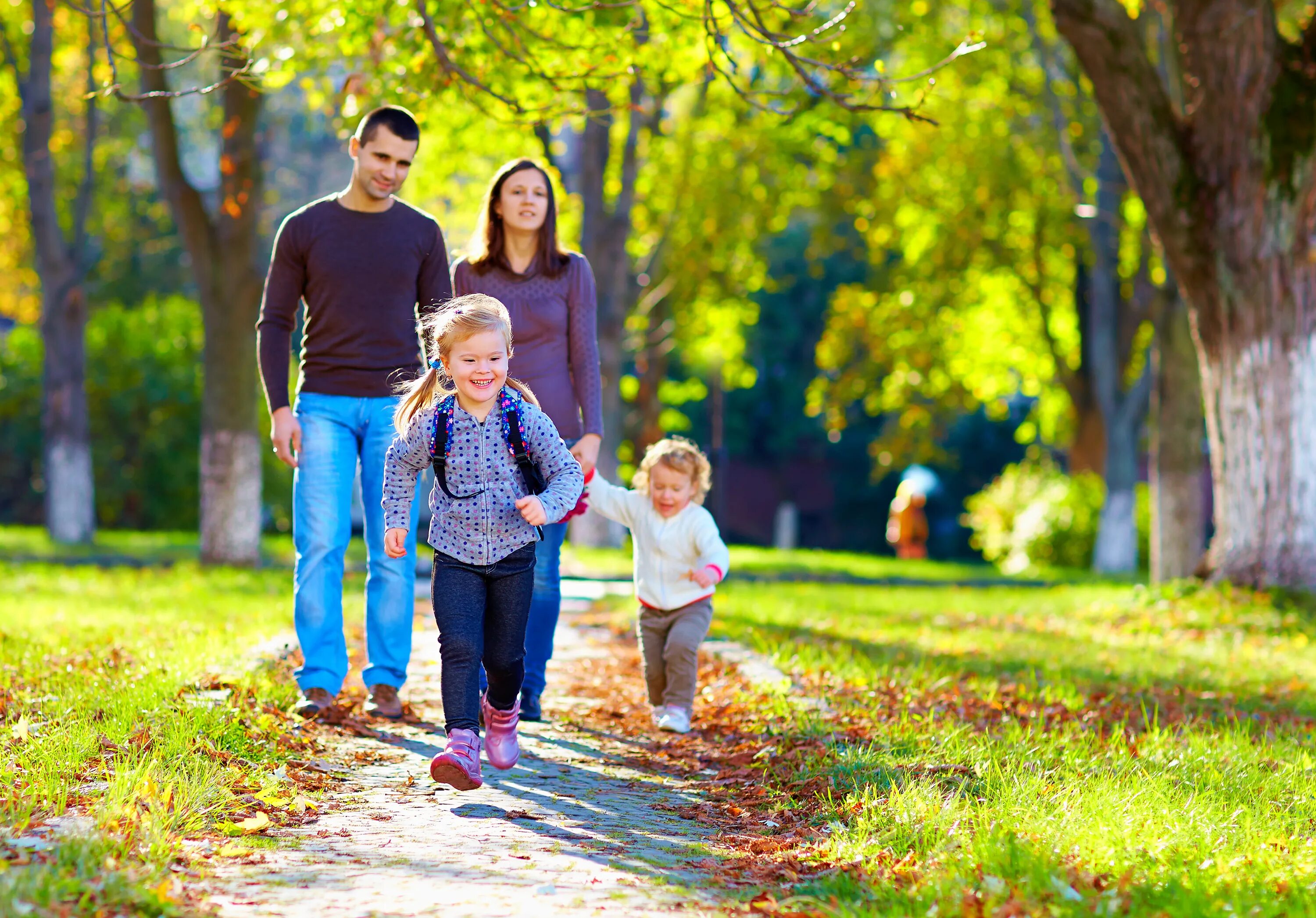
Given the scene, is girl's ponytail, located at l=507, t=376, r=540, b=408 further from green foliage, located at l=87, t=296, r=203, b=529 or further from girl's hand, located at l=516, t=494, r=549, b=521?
green foliage, located at l=87, t=296, r=203, b=529

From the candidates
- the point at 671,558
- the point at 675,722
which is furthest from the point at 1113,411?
the point at 675,722

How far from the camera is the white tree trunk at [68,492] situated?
59.2ft

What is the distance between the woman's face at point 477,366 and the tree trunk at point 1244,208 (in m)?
→ 7.50

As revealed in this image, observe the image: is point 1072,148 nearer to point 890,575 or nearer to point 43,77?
point 890,575

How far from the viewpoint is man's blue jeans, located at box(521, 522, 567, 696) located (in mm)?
5773

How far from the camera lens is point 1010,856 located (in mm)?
3439

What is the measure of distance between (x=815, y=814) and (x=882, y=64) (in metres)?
3.28

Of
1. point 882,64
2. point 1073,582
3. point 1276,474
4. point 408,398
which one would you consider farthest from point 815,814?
point 1073,582

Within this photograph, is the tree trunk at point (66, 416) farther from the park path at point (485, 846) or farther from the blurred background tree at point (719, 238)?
the park path at point (485, 846)

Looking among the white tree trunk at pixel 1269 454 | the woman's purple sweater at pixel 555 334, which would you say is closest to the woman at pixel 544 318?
the woman's purple sweater at pixel 555 334

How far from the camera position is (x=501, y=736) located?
15.5 ft

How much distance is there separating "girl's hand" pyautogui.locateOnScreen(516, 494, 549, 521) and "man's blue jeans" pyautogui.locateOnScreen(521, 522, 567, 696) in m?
1.33

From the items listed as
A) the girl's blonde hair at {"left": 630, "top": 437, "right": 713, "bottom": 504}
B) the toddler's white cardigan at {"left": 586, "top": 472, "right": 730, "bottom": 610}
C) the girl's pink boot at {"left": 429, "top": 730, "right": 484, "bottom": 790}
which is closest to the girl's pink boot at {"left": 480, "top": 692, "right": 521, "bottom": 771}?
the girl's pink boot at {"left": 429, "top": 730, "right": 484, "bottom": 790}

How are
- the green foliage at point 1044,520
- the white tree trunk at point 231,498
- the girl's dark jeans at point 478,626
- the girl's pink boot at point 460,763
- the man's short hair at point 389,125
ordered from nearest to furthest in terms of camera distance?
the girl's pink boot at point 460,763 < the girl's dark jeans at point 478,626 < the man's short hair at point 389,125 < the white tree trunk at point 231,498 < the green foliage at point 1044,520
